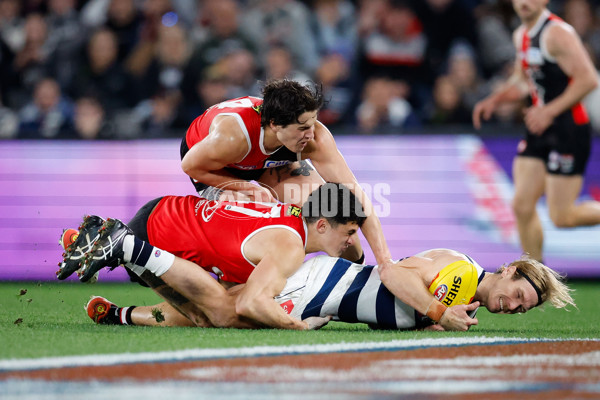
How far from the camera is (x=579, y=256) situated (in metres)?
8.81

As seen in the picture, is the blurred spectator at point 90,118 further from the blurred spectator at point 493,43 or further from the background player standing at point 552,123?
the blurred spectator at point 493,43

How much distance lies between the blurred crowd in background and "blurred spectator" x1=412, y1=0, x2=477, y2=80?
12mm

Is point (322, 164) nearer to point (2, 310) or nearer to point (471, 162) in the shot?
point (2, 310)

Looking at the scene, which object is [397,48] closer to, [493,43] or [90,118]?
[493,43]

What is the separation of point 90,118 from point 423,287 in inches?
233

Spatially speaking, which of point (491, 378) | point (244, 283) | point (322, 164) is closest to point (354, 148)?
point (322, 164)

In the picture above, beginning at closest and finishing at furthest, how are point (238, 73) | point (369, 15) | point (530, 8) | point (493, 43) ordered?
1. point (530, 8)
2. point (238, 73)
3. point (493, 43)
4. point (369, 15)

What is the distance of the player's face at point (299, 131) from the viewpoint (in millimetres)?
5473

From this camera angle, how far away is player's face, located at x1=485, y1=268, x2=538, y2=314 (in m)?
5.01

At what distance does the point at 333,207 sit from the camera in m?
5.21

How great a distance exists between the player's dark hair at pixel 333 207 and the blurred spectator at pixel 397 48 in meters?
5.26

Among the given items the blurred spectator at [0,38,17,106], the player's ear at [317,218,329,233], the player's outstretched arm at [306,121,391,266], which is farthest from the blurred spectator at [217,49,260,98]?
the player's ear at [317,218,329,233]

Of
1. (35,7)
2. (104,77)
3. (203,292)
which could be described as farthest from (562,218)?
(35,7)

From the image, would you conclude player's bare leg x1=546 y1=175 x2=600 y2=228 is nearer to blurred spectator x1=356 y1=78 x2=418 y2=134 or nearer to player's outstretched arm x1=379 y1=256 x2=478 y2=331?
blurred spectator x1=356 y1=78 x2=418 y2=134
